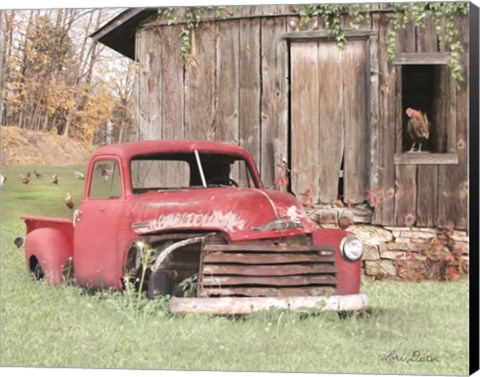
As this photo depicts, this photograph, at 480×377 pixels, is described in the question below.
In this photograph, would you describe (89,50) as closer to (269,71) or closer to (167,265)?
(269,71)

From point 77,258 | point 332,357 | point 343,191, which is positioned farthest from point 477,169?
point 77,258

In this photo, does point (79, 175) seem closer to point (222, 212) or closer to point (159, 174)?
point (159, 174)

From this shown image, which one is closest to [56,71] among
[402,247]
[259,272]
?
[259,272]

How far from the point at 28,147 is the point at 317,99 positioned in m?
2.21

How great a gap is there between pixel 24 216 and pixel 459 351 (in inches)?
131

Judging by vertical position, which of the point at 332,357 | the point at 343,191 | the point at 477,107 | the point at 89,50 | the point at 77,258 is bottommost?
the point at 332,357

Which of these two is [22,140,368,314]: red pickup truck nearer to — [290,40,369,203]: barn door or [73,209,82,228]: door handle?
[73,209,82,228]: door handle

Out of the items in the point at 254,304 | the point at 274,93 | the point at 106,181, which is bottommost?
the point at 254,304

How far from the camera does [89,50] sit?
24.5ft

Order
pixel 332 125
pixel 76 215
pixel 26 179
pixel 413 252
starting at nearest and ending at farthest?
pixel 413 252
pixel 332 125
pixel 76 215
pixel 26 179

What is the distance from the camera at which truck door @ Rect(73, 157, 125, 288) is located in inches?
275

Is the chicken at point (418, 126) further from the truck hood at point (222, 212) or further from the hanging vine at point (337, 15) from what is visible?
the truck hood at point (222, 212)

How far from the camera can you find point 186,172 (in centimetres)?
689
